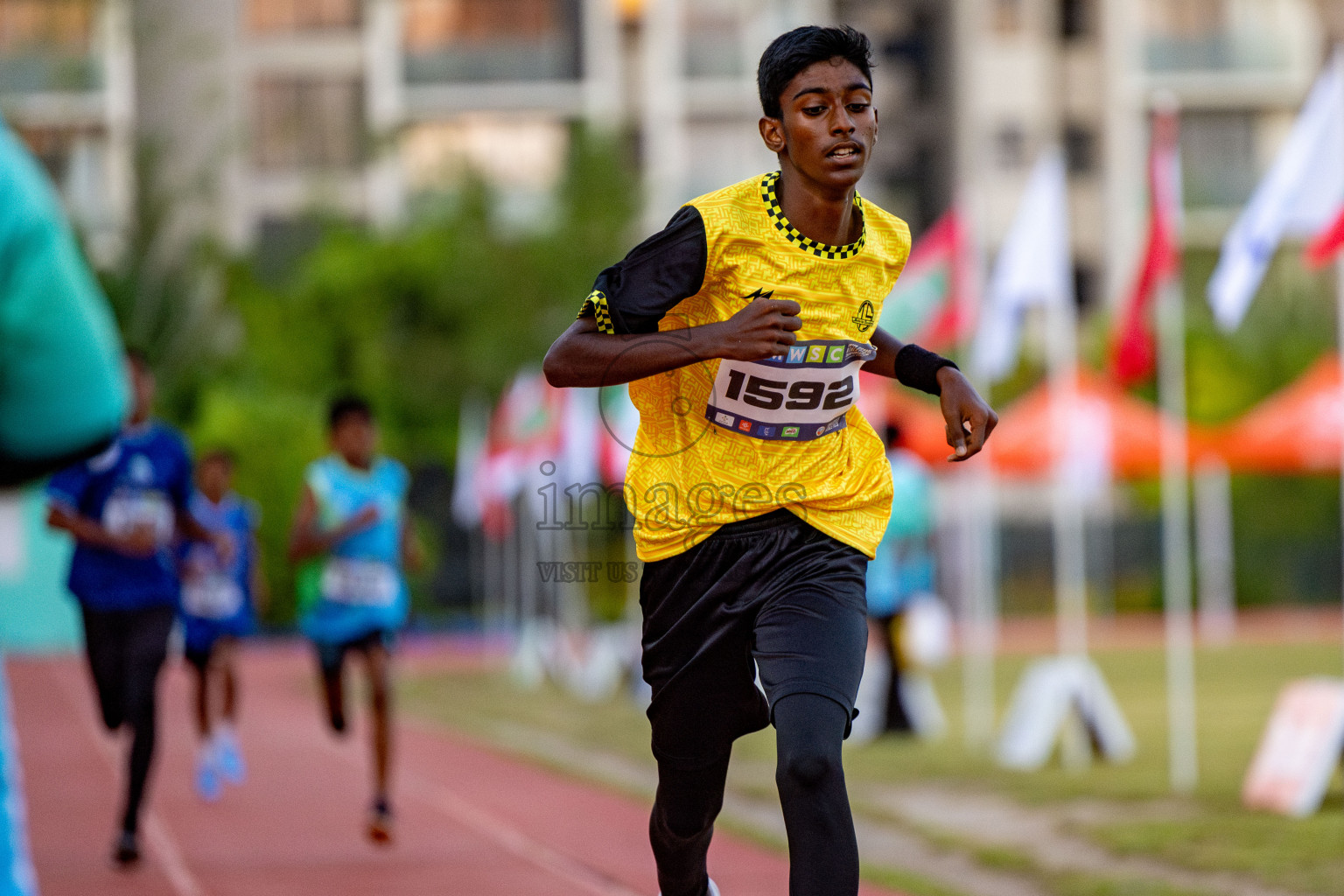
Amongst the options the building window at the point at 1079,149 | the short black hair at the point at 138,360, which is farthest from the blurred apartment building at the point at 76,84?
the short black hair at the point at 138,360

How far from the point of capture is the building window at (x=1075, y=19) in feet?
171

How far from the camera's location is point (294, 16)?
51.0 metres

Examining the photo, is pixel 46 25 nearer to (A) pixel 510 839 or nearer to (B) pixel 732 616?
(A) pixel 510 839

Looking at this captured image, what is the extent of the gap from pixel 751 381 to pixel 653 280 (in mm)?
348

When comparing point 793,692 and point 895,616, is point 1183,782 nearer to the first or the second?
point 895,616

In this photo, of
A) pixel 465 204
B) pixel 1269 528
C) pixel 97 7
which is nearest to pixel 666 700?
pixel 1269 528

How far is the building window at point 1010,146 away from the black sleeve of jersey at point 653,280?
4917cm

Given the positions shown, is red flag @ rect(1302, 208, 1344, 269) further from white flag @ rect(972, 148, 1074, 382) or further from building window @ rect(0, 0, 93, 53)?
building window @ rect(0, 0, 93, 53)

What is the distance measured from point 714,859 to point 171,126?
43202 millimetres

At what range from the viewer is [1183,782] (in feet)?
36.0

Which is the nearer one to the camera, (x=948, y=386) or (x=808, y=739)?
(x=808, y=739)

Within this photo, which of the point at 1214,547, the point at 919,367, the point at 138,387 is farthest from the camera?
the point at 1214,547

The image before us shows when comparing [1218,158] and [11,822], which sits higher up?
[1218,158]

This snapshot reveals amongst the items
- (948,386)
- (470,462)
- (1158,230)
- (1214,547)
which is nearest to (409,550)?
(1158,230)
